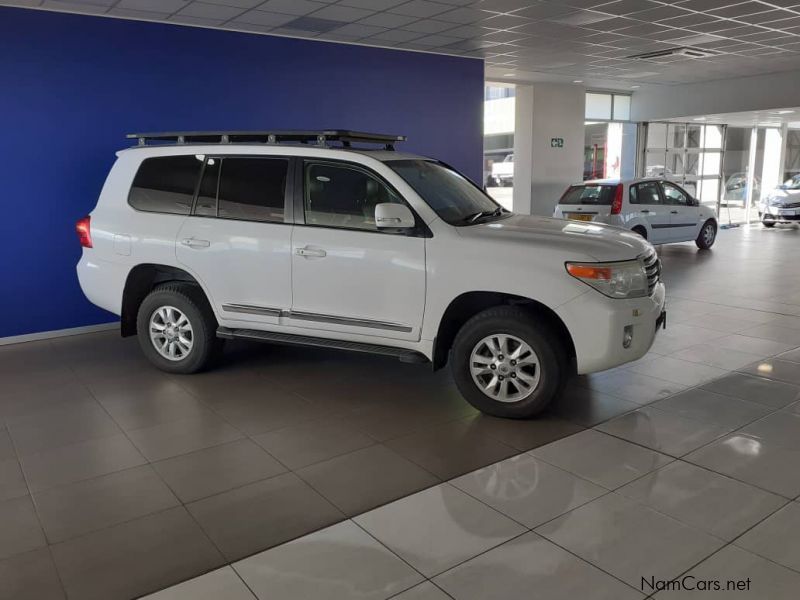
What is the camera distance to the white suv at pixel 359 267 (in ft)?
14.6

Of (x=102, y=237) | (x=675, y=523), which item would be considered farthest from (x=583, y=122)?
(x=675, y=523)

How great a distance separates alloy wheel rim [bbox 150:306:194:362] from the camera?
5.64 m

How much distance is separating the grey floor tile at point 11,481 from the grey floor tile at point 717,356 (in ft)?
16.9

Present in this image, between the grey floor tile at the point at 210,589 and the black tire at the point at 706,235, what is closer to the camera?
the grey floor tile at the point at 210,589

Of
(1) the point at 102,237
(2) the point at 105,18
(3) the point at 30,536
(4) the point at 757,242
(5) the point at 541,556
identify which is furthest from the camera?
(4) the point at 757,242

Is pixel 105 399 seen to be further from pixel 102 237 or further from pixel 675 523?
pixel 675 523

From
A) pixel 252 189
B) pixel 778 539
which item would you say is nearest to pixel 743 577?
pixel 778 539

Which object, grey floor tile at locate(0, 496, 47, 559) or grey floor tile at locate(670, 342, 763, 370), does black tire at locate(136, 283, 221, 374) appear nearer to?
grey floor tile at locate(0, 496, 47, 559)

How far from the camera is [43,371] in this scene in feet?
19.7

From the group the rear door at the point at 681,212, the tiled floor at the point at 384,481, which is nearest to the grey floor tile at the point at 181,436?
the tiled floor at the point at 384,481

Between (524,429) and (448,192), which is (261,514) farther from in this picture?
(448,192)

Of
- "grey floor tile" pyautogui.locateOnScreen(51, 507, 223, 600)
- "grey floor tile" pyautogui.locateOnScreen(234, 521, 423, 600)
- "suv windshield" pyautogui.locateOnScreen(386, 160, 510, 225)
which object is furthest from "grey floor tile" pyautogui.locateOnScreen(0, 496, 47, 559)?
"suv windshield" pyautogui.locateOnScreen(386, 160, 510, 225)

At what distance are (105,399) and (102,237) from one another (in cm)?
141

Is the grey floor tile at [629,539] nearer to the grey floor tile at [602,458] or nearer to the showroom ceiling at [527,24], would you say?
the grey floor tile at [602,458]
